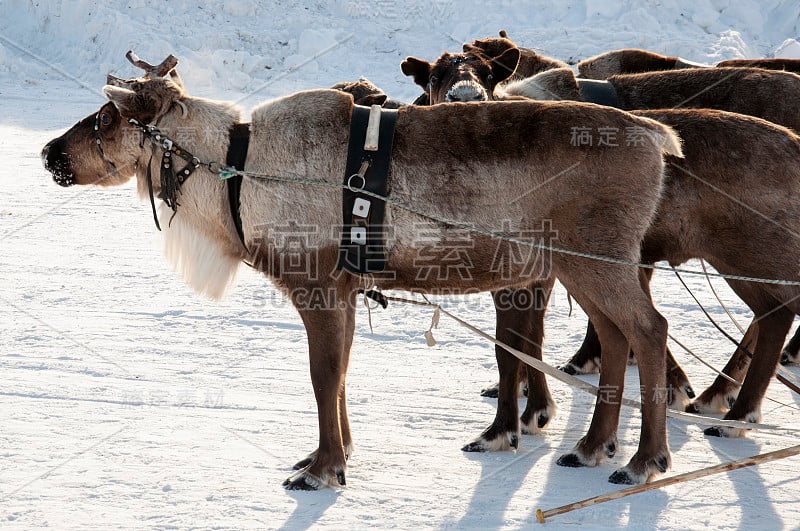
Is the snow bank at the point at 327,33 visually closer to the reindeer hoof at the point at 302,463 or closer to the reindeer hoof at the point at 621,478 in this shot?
the reindeer hoof at the point at 302,463

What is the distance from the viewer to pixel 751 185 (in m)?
5.53

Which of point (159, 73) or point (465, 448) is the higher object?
point (159, 73)

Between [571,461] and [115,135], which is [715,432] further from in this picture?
[115,135]

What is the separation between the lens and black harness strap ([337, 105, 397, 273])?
5.09 m

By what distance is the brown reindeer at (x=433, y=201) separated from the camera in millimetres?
5035

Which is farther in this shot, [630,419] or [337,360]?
[630,419]

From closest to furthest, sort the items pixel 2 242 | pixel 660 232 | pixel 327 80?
pixel 660 232 → pixel 2 242 → pixel 327 80

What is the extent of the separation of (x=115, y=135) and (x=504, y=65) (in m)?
4.07

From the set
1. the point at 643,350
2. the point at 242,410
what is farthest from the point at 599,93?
the point at 242,410

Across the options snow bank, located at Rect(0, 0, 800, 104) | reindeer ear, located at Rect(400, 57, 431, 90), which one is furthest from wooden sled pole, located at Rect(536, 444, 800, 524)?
snow bank, located at Rect(0, 0, 800, 104)

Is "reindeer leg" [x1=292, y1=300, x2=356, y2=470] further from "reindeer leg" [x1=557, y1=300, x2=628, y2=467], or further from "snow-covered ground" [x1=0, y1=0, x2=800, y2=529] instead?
"reindeer leg" [x1=557, y1=300, x2=628, y2=467]

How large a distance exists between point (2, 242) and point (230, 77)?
8946 mm

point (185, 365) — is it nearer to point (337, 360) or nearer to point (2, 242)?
point (337, 360)

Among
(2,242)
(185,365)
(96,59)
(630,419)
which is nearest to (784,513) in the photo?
(630,419)
